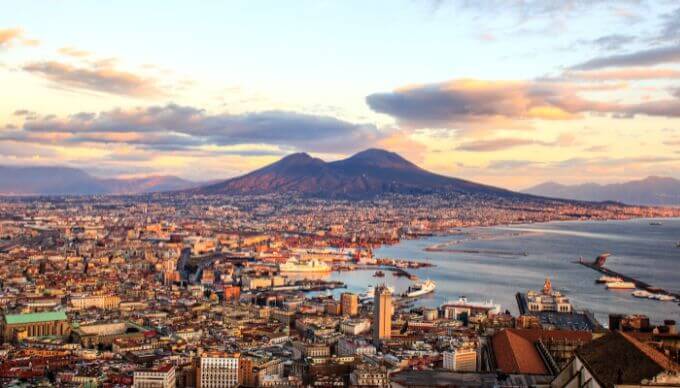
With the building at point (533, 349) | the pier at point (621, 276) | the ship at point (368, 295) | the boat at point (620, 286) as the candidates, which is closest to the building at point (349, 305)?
the ship at point (368, 295)

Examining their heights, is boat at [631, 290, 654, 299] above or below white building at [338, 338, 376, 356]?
above

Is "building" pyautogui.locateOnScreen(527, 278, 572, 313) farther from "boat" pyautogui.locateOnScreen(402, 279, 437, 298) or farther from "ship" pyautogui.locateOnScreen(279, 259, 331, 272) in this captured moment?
"ship" pyautogui.locateOnScreen(279, 259, 331, 272)

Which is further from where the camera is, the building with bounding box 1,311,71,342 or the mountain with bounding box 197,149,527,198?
the mountain with bounding box 197,149,527,198

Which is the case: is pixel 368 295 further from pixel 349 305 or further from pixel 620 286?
pixel 620 286

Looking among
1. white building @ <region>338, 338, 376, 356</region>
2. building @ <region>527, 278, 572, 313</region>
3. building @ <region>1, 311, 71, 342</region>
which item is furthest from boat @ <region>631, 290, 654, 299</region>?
building @ <region>1, 311, 71, 342</region>

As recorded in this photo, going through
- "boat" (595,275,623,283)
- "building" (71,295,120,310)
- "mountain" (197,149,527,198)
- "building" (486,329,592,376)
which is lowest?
"building" (71,295,120,310)

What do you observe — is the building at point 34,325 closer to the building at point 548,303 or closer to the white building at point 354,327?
the white building at point 354,327
